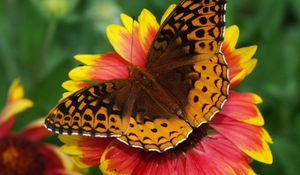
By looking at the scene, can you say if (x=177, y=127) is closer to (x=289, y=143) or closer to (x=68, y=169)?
(x=68, y=169)

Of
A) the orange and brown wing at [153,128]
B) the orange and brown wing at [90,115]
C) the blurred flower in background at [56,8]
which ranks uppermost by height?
the blurred flower in background at [56,8]

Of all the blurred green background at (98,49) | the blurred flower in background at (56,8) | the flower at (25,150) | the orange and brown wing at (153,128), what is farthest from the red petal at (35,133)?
the orange and brown wing at (153,128)

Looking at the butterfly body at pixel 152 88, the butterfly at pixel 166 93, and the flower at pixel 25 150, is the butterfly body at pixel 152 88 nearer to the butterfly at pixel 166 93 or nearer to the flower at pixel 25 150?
the butterfly at pixel 166 93

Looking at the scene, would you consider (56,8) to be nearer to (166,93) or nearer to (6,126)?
(6,126)

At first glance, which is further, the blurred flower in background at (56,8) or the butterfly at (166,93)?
the blurred flower in background at (56,8)

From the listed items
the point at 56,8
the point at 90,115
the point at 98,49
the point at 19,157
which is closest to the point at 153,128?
the point at 90,115

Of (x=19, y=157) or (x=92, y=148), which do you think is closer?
(x=92, y=148)
